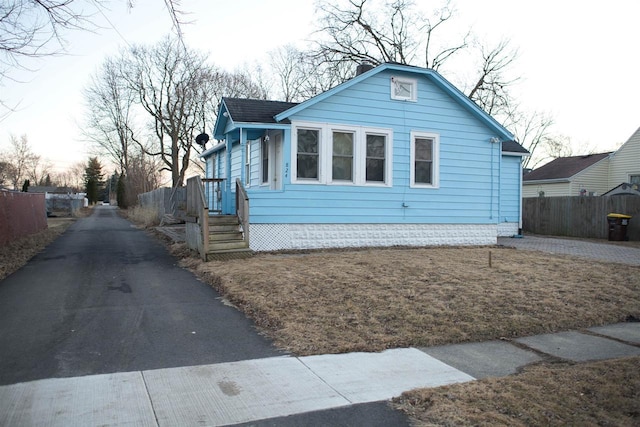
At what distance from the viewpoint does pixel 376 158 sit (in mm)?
14320

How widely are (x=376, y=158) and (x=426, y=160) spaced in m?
1.78

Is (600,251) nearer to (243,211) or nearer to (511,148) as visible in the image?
(511,148)

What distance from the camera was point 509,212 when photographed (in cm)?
1942

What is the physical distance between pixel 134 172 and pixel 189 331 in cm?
3950

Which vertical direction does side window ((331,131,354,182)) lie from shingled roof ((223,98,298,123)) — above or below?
below

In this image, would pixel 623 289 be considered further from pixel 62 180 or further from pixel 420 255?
pixel 62 180

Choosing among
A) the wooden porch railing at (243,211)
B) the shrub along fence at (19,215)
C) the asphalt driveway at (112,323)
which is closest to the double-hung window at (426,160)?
the wooden porch railing at (243,211)

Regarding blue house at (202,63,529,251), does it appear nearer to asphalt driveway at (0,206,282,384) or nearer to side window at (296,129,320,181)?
side window at (296,129,320,181)

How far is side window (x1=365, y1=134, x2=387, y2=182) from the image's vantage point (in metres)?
14.2

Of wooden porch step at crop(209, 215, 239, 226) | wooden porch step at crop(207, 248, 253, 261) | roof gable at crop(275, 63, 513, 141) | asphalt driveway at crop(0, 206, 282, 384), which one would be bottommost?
asphalt driveway at crop(0, 206, 282, 384)

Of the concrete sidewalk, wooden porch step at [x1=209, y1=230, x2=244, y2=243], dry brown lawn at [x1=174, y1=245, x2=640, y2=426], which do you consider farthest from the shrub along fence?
the concrete sidewalk

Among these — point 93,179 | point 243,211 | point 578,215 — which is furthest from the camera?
point 93,179

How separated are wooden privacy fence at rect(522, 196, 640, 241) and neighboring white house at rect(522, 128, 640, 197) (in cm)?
832

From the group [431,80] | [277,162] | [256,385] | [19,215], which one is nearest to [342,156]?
[277,162]
